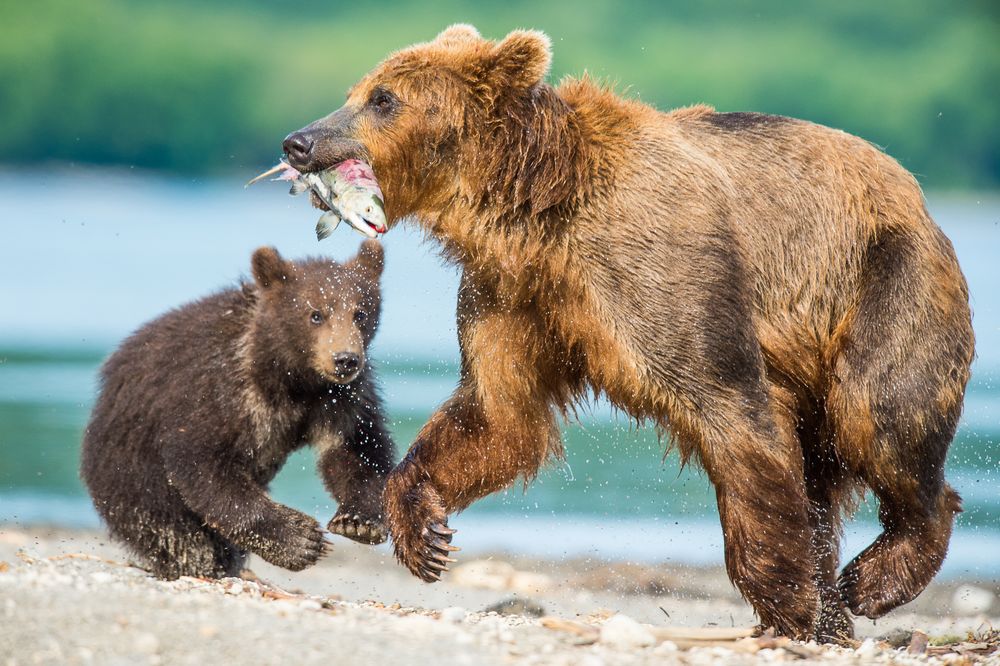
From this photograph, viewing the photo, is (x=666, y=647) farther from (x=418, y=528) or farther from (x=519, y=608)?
(x=519, y=608)

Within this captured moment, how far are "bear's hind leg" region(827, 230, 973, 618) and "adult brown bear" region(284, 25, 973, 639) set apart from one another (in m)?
0.01

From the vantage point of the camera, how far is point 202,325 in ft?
26.5

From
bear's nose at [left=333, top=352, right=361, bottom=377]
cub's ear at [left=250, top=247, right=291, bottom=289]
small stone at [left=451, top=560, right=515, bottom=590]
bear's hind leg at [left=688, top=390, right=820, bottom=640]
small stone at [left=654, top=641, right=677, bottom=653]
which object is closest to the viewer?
Answer: small stone at [left=654, top=641, right=677, bottom=653]

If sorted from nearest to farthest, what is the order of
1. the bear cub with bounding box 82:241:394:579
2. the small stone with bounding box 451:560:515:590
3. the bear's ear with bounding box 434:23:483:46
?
the bear's ear with bounding box 434:23:483:46 < the bear cub with bounding box 82:241:394:579 < the small stone with bounding box 451:560:515:590

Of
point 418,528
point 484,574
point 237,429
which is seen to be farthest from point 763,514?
point 484,574

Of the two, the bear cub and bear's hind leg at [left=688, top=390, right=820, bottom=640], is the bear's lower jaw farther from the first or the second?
bear's hind leg at [left=688, top=390, right=820, bottom=640]

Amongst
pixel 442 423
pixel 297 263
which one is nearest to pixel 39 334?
pixel 297 263

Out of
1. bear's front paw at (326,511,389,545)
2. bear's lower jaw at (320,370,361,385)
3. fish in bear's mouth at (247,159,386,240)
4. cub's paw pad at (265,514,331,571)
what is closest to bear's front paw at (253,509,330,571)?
cub's paw pad at (265,514,331,571)

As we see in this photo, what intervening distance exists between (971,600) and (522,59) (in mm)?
5759

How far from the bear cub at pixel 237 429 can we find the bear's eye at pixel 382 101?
75.0 inches

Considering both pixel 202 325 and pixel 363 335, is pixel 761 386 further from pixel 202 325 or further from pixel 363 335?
pixel 202 325

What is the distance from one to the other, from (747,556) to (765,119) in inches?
82.0

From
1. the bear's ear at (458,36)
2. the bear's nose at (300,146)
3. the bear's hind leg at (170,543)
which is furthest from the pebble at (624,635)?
the bear's hind leg at (170,543)

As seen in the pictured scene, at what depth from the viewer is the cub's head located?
602 cm
